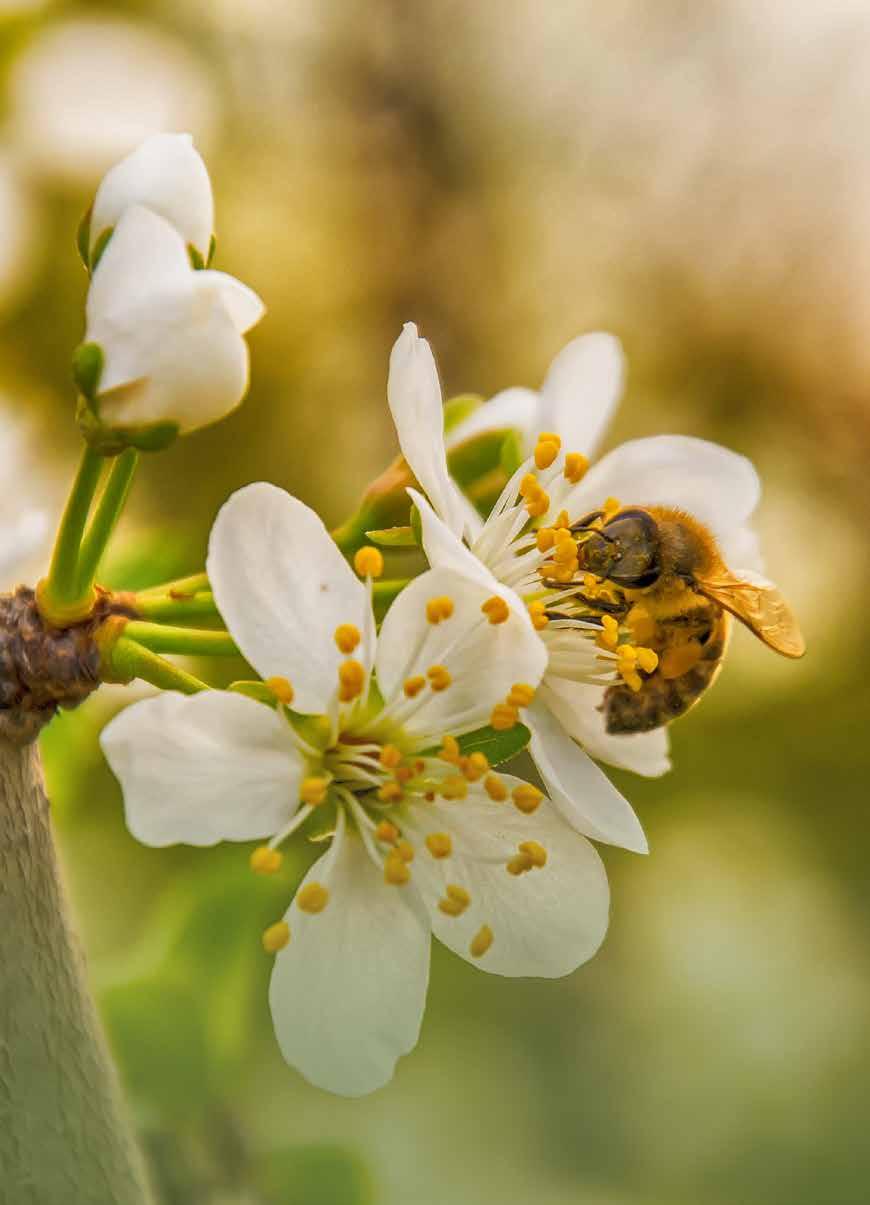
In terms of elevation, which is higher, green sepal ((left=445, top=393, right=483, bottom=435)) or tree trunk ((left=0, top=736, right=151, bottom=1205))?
green sepal ((left=445, top=393, right=483, bottom=435))

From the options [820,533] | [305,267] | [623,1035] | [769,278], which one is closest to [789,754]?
[820,533]

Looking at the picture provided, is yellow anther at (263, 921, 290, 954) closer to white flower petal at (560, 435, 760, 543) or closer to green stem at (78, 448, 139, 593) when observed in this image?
green stem at (78, 448, 139, 593)

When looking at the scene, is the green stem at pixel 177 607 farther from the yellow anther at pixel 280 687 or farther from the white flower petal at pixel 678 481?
the white flower petal at pixel 678 481

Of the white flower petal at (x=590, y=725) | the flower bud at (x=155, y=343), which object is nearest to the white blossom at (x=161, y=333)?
the flower bud at (x=155, y=343)

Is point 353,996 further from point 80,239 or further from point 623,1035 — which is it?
point 623,1035

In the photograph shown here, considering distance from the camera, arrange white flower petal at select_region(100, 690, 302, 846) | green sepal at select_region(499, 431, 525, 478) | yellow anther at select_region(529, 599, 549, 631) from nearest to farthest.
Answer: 1. white flower petal at select_region(100, 690, 302, 846)
2. yellow anther at select_region(529, 599, 549, 631)
3. green sepal at select_region(499, 431, 525, 478)

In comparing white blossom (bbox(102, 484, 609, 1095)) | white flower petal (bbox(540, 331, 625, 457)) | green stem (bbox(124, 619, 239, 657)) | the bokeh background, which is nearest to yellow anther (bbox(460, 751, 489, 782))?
white blossom (bbox(102, 484, 609, 1095))
